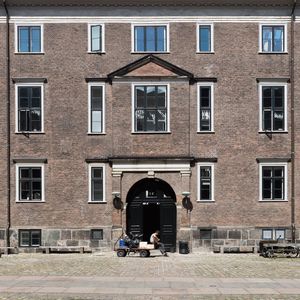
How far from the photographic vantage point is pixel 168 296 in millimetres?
19141

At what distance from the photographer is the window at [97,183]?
36.6 m

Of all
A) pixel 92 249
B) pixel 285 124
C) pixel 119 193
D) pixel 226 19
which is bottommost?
pixel 92 249

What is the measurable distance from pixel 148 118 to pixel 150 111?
A: 0.40 m

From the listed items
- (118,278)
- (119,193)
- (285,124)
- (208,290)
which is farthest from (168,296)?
(285,124)

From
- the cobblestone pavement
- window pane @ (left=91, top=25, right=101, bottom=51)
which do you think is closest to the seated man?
the cobblestone pavement

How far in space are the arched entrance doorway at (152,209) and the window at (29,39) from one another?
949 centimetres

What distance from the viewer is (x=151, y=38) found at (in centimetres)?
3697

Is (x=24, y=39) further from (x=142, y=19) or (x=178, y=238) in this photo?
(x=178, y=238)

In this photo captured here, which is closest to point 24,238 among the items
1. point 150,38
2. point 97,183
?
point 97,183

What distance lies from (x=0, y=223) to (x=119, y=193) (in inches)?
266

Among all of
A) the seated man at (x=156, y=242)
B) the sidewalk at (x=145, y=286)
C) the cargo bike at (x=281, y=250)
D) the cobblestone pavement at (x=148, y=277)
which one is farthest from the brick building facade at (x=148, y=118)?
the sidewalk at (x=145, y=286)

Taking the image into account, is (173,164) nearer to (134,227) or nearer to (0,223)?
(134,227)

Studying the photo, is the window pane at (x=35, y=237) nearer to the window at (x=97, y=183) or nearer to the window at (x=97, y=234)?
the window at (x=97, y=234)

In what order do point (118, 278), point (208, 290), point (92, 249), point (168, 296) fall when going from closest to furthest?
point (168, 296), point (208, 290), point (118, 278), point (92, 249)
